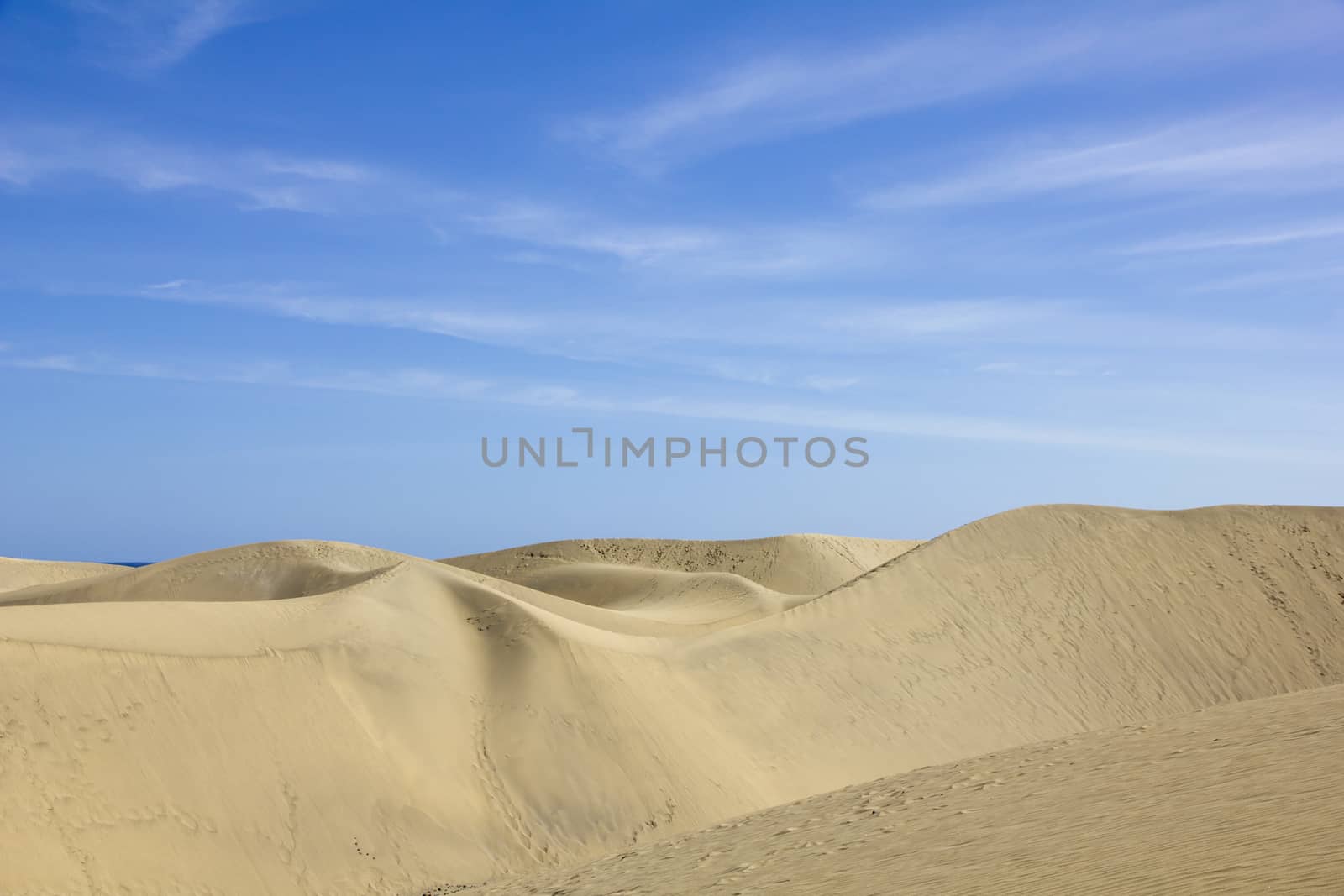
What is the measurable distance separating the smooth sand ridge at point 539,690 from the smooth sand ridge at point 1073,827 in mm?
3751

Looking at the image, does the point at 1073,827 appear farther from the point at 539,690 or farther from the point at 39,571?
the point at 39,571

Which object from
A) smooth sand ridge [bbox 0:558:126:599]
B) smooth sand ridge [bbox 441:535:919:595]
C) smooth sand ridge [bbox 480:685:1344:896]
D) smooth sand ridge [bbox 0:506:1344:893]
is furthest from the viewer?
smooth sand ridge [bbox 441:535:919:595]

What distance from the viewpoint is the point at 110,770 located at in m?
12.4

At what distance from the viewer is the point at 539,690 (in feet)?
56.2

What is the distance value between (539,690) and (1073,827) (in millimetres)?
10840

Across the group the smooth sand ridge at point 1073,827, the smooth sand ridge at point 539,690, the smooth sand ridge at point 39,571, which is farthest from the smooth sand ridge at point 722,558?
the smooth sand ridge at point 1073,827

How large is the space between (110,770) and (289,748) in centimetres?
227

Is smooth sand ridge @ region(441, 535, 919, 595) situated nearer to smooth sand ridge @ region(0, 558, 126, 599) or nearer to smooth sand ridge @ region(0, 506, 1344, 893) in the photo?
smooth sand ridge @ region(0, 558, 126, 599)

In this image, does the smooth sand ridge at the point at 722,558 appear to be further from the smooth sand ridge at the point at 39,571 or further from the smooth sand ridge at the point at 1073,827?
the smooth sand ridge at the point at 1073,827

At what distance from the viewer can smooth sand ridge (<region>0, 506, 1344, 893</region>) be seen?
12562 mm

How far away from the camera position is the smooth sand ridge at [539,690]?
41.2ft

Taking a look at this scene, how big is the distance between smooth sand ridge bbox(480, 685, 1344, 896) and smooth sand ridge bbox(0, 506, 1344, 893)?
3.75m

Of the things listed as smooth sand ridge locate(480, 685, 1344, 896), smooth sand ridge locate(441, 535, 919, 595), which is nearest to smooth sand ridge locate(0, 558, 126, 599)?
smooth sand ridge locate(441, 535, 919, 595)

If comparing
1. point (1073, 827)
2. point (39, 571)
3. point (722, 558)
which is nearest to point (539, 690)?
point (1073, 827)
